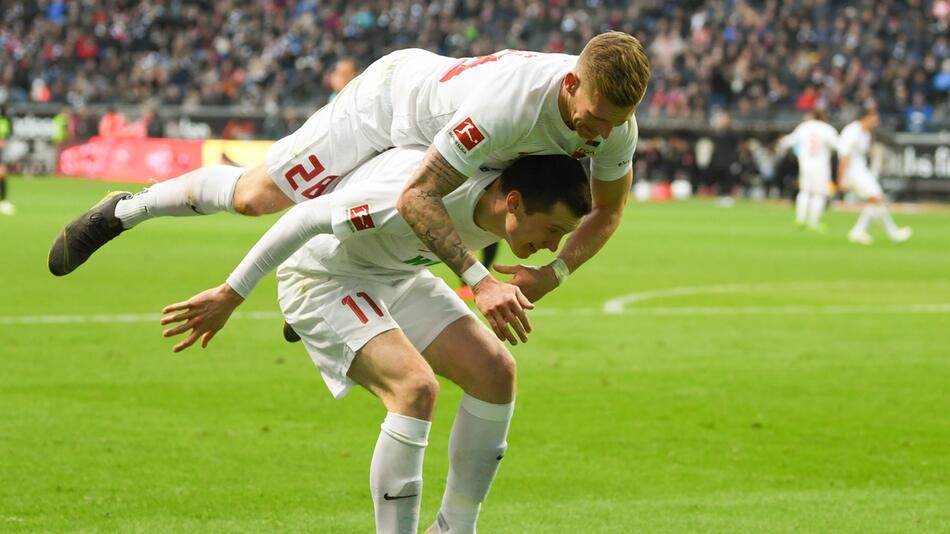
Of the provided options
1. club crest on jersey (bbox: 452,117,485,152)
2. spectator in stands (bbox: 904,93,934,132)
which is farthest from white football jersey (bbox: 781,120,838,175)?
club crest on jersey (bbox: 452,117,485,152)

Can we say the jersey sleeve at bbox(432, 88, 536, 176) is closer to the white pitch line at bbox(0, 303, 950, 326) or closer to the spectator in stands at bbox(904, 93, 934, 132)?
the white pitch line at bbox(0, 303, 950, 326)

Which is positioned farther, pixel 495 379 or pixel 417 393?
pixel 495 379

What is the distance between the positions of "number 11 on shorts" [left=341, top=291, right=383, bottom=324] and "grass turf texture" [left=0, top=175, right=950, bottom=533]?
1.09 meters

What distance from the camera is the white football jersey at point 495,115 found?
5.40 meters

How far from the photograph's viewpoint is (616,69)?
5238mm

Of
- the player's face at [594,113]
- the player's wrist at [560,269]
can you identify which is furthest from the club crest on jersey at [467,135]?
the player's wrist at [560,269]

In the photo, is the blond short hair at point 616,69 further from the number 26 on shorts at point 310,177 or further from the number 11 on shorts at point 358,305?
the number 26 on shorts at point 310,177

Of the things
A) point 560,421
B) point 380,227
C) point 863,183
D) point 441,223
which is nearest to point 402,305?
point 380,227

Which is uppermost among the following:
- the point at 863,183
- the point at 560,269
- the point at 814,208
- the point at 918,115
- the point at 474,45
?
the point at 560,269

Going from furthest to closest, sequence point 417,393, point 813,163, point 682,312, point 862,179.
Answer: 1. point 813,163
2. point 862,179
3. point 682,312
4. point 417,393

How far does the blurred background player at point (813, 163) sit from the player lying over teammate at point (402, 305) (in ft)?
75.4

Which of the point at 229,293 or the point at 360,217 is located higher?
the point at 360,217

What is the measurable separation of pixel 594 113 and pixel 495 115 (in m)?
0.36

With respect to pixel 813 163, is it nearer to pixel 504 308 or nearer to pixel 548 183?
pixel 548 183
